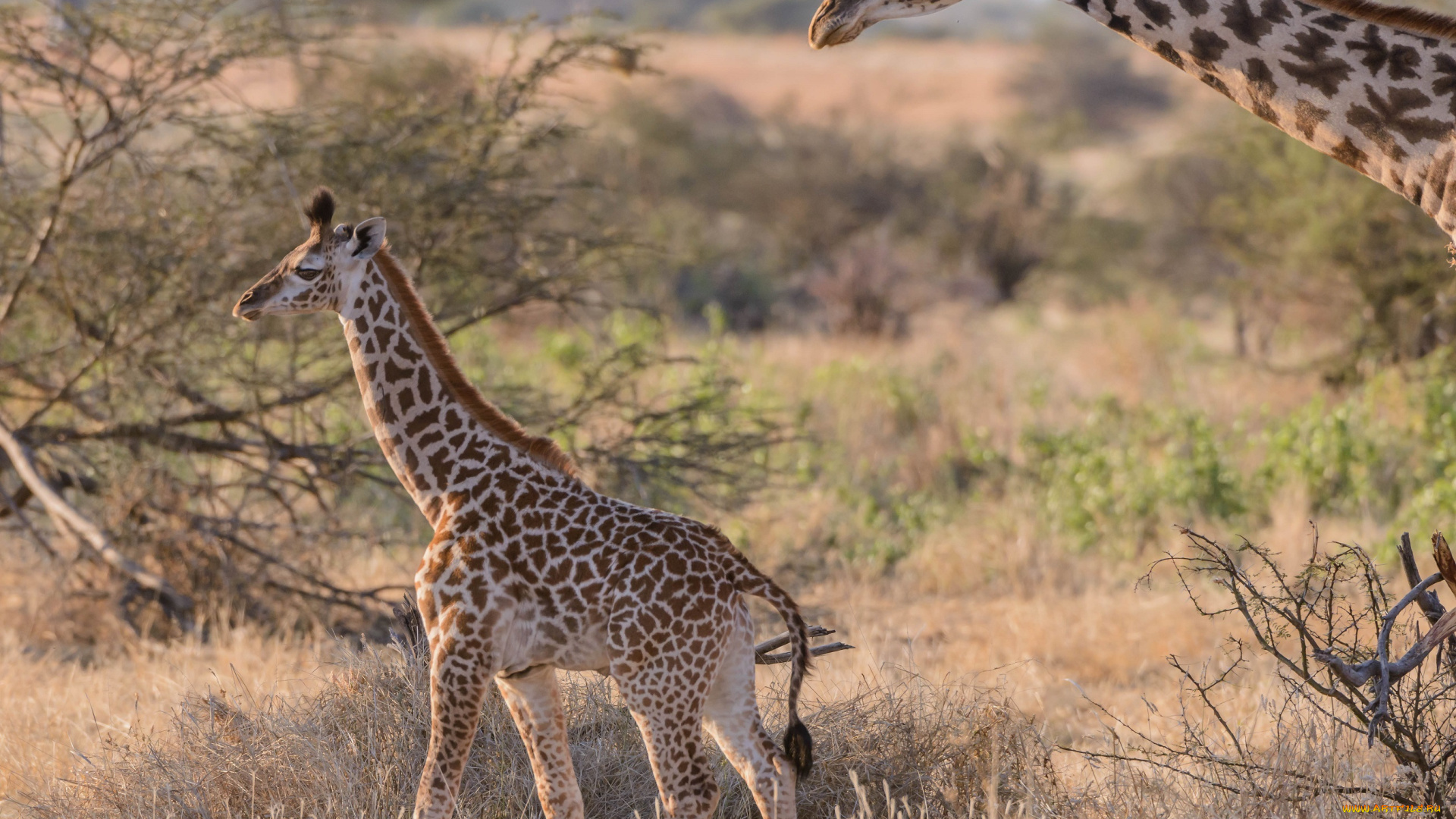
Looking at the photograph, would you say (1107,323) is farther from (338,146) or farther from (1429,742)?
(1429,742)

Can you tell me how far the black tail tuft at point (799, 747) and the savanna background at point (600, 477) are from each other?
0.64 ft

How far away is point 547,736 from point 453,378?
1104 millimetres

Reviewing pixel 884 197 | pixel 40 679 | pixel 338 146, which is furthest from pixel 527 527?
pixel 884 197

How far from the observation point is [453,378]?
13.6 feet

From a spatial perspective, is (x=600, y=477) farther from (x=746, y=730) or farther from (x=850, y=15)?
(x=850, y=15)

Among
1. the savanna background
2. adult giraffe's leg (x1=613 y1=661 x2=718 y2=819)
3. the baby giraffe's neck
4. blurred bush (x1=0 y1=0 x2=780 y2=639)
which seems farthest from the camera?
blurred bush (x1=0 y1=0 x2=780 y2=639)

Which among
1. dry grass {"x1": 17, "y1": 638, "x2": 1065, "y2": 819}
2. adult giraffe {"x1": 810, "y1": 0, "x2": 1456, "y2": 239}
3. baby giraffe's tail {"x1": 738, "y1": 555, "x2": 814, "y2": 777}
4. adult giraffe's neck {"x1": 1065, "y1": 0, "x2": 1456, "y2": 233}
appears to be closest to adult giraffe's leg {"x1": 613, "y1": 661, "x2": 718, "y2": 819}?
baby giraffe's tail {"x1": 738, "y1": 555, "x2": 814, "y2": 777}

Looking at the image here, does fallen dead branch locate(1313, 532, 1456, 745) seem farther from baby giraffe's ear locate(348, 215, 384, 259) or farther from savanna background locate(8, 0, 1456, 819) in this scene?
baby giraffe's ear locate(348, 215, 384, 259)

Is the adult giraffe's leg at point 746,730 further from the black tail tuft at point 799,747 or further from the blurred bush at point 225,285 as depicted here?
the blurred bush at point 225,285

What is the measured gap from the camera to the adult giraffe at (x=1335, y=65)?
3.57 metres

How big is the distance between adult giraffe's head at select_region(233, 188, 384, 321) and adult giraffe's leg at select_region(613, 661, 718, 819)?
145 cm

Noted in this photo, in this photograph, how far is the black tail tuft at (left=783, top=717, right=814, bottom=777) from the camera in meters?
3.84

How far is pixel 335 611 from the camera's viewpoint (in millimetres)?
7586

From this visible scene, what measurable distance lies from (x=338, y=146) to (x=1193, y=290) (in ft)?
54.7
